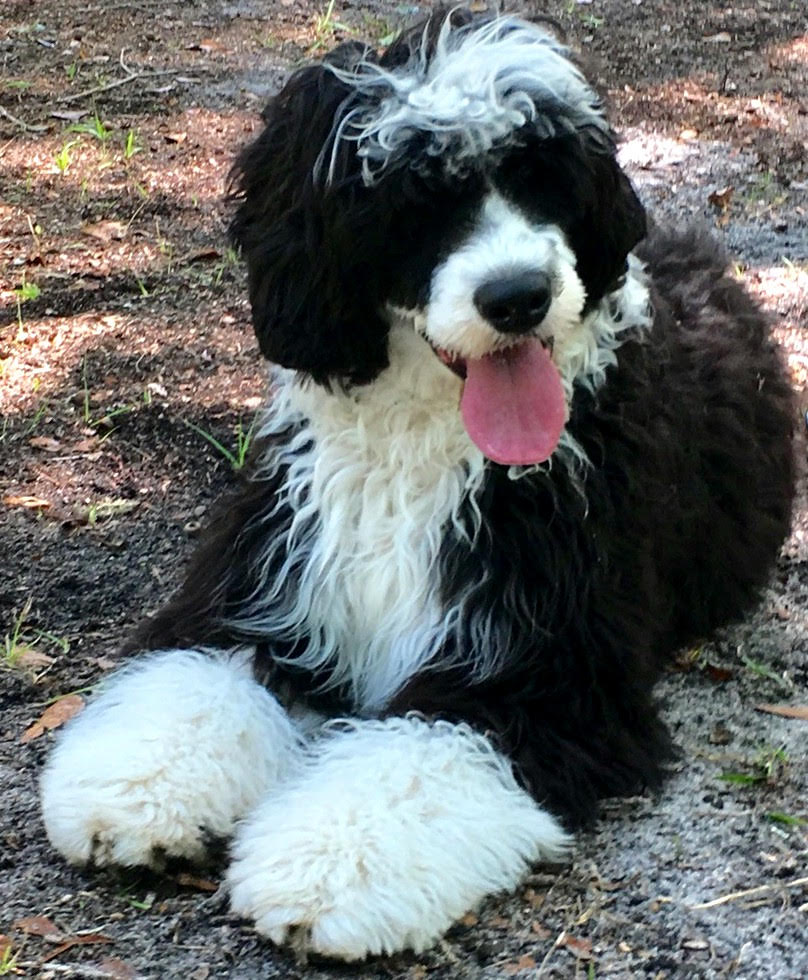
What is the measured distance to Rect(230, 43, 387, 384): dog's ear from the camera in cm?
310

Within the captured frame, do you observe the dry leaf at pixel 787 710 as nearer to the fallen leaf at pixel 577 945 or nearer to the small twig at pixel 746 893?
the small twig at pixel 746 893

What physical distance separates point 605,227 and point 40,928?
1.81 m

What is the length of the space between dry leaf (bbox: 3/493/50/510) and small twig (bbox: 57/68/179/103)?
3.46 m

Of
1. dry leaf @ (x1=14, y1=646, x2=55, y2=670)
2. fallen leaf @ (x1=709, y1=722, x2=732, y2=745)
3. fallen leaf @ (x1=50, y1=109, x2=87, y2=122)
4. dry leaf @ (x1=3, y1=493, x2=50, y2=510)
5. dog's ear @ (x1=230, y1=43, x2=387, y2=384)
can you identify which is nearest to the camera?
dog's ear @ (x1=230, y1=43, x2=387, y2=384)

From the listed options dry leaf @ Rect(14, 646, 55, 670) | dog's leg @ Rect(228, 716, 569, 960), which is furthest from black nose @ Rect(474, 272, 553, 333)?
dry leaf @ Rect(14, 646, 55, 670)

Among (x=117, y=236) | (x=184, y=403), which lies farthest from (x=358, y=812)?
(x=117, y=236)

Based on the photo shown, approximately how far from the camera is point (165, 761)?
319 centimetres

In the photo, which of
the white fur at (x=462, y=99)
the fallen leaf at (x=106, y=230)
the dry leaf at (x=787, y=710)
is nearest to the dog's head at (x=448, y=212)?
the white fur at (x=462, y=99)

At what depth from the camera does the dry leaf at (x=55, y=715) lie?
3.73 m

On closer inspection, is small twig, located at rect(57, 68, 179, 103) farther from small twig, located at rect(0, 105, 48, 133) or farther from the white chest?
the white chest

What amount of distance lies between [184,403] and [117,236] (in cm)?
137

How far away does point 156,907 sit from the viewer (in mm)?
3074

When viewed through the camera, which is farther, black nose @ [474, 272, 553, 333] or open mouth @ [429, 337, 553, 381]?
open mouth @ [429, 337, 553, 381]

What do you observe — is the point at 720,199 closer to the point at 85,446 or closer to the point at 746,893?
the point at 85,446
